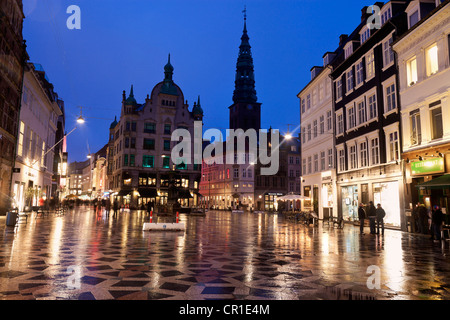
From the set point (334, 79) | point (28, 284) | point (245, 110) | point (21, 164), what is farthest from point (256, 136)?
point (28, 284)

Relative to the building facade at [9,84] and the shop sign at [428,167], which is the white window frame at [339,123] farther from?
the building facade at [9,84]

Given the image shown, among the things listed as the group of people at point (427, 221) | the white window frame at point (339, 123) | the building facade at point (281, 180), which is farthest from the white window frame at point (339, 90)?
the building facade at point (281, 180)

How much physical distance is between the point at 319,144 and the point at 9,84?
30.1 metres

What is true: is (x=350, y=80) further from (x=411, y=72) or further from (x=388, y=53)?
(x=411, y=72)

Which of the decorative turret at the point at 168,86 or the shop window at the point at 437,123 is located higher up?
the decorative turret at the point at 168,86

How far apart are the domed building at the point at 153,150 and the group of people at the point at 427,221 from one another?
149ft

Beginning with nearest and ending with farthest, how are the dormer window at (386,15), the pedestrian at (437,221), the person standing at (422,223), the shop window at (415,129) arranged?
the pedestrian at (437,221), the person standing at (422,223), the shop window at (415,129), the dormer window at (386,15)

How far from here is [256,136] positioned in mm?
90562

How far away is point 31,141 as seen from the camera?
3522cm

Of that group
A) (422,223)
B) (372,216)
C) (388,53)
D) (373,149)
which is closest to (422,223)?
(422,223)

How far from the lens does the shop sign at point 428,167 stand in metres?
18.6
